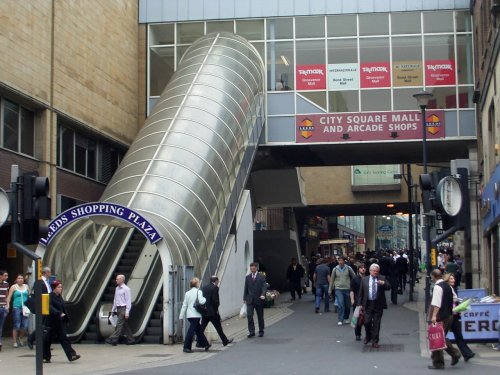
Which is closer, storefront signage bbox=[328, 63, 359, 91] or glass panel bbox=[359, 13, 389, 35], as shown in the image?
storefront signage bbox=[328, 63, 359, 91]

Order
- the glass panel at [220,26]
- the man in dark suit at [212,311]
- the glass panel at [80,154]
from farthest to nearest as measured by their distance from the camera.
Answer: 1. the glass panel at [220,26]
2. the glass panel at [80,154]
3. the man in dark suit at [212,311]

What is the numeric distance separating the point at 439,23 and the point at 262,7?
6.96 meters

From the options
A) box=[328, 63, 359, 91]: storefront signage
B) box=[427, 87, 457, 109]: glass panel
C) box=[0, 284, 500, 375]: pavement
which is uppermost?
box=[328, 63, 359, 91]: storefront signage

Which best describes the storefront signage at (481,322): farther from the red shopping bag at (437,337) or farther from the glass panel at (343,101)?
the glass panel at (343,101)

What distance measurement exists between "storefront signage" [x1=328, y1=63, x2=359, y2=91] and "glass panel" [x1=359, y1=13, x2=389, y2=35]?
59.5 inches

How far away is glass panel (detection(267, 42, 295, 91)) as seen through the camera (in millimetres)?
32562

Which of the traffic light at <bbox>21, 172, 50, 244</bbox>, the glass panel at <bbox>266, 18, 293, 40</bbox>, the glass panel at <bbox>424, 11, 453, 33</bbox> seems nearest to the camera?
the traffic light at <bbox>21, 172, 50, 244</bbox>

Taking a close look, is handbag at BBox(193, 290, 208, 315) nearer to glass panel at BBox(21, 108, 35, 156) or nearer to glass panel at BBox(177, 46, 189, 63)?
glass panel at BBox(21, 108, 35, 156)

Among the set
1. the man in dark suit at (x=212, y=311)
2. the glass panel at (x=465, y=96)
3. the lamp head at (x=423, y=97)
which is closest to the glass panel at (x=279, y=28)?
the glass panel at (x=465, y=96)

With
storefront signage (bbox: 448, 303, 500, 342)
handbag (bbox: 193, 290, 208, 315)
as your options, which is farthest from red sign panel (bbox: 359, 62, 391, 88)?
storefront signage (bbox: 448, 303, 500, 342)

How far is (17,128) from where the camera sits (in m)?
22.8

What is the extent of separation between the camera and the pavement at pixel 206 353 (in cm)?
1441

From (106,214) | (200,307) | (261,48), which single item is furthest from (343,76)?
(200,307)

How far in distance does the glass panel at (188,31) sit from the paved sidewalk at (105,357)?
16.8 metres
